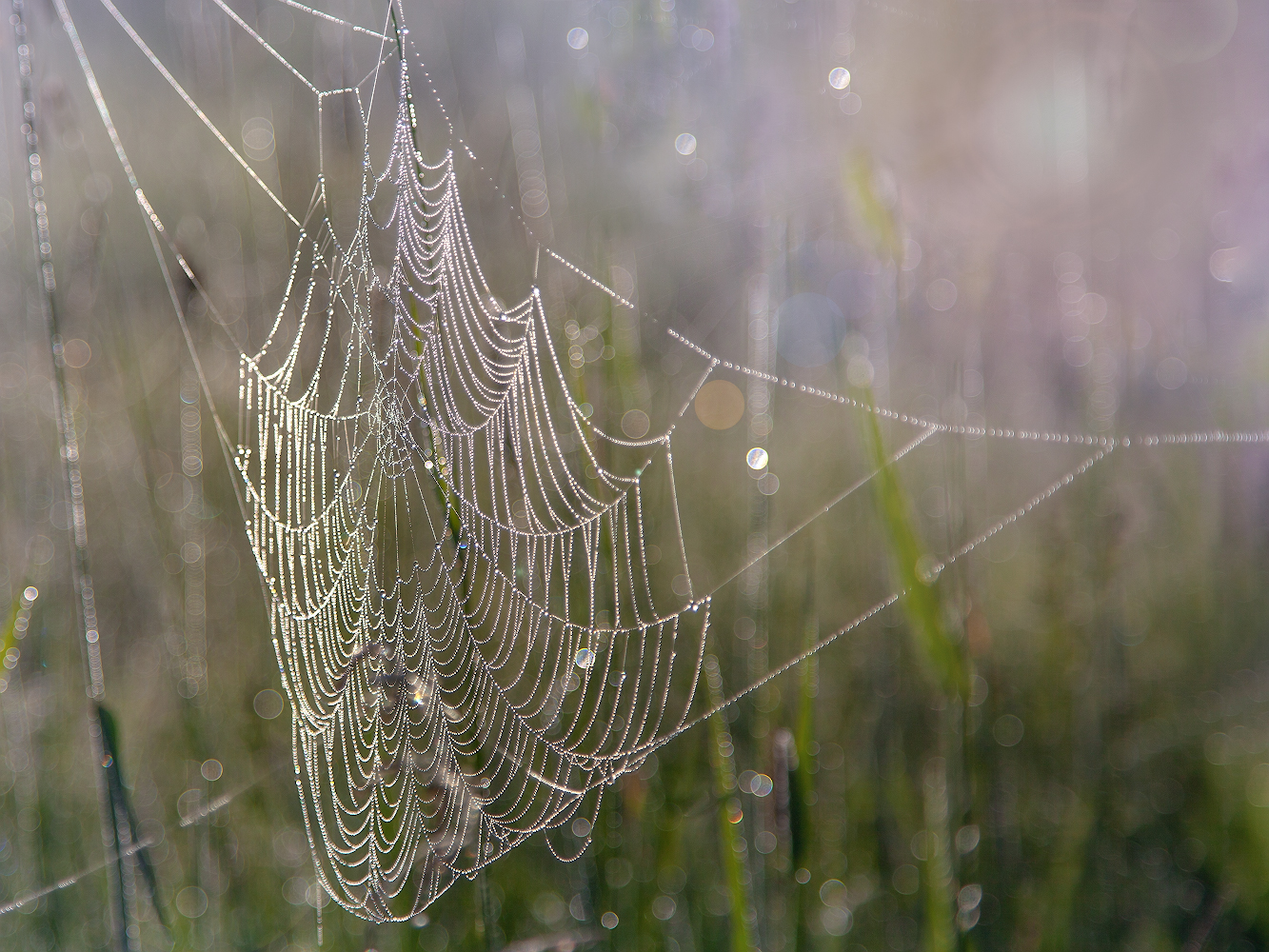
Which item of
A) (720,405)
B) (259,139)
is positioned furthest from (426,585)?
(720,405)

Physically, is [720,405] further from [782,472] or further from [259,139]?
[259,139]

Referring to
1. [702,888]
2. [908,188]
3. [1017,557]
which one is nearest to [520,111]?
[908,188]

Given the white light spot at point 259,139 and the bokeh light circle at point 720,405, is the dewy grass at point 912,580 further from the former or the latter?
the bokeh light circle at point 720,405

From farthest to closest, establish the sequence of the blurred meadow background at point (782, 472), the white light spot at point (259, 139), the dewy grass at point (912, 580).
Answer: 1. the white light spot at point (259, 139)
2. the blurred meadow background at point (782, 472)
3. the dewy grass at point (912, 580)

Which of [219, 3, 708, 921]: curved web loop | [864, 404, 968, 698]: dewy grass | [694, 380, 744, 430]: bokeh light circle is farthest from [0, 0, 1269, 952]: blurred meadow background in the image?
[694, 380, 744, 430]: bokeh light circle

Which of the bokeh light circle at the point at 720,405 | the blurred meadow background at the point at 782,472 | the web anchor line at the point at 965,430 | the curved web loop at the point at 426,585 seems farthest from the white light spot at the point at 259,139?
the bokeh light circle at the point at 720,405

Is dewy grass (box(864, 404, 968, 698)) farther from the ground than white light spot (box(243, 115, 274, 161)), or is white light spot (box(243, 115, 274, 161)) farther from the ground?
white light spot (box(243, 115, 274, 161))

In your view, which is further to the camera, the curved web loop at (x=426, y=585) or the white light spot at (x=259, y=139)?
the white light spot at (x=259, y=139)

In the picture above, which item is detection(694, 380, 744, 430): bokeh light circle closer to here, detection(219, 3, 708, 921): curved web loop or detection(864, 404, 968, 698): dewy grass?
detection(219, 3, 708, 921): curved web loop
